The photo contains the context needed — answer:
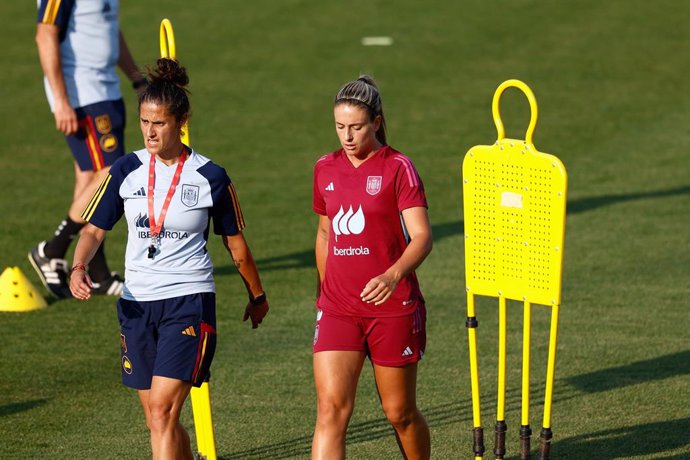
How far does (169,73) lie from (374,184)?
1.06 metres

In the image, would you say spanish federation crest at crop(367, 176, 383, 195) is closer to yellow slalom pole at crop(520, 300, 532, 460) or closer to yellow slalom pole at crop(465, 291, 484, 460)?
yellow slalom pole at crop(465, 291, 484, 460)

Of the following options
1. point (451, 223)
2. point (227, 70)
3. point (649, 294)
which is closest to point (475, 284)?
point (649, 294)

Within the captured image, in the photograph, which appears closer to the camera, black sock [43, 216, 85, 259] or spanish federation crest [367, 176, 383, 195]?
spanish federation crest [367, 176, 383, 195]

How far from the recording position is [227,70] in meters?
20.7

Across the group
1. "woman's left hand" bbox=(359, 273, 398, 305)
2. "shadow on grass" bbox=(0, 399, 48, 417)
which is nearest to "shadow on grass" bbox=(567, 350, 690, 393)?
"woman's left hand" bbox=(359, 273, 398, 305)

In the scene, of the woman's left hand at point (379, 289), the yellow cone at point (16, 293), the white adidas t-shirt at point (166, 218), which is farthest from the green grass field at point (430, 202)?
the woman's left hand at point (379, 289)

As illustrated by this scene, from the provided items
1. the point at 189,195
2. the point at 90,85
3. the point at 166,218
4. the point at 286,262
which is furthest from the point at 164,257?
the point at 286,262

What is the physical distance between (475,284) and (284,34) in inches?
651

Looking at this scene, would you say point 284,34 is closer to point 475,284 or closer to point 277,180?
point 277,180

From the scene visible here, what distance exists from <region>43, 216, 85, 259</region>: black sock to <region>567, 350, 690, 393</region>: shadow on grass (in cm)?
422

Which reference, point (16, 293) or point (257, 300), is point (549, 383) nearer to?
point (257, 300)

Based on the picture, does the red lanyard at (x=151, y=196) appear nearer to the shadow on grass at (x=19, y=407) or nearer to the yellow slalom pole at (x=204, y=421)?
the yellow slalom pole at (x=204, y=421)

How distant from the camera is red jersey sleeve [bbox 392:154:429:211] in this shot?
246 inches

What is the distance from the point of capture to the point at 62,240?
10836mm
